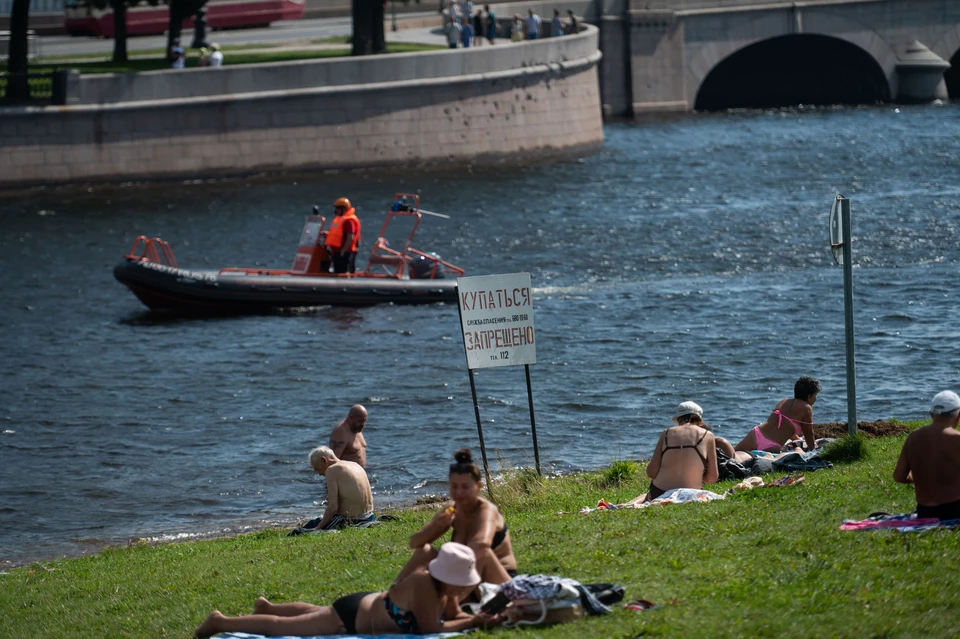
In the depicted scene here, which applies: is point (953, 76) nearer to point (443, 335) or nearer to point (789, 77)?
point (789, 77)

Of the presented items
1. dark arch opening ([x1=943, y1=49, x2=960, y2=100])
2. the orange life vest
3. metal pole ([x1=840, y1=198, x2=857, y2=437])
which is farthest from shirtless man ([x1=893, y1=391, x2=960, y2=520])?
dark arch opening ([x1=943, y1=49, x2=960, y2=100])

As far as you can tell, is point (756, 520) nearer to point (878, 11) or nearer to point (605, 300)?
point (605, 300)

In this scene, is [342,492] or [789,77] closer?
[342,492]

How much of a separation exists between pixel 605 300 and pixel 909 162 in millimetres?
20059

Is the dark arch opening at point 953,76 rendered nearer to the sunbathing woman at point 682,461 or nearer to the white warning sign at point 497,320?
the white warning sign at point 497,320

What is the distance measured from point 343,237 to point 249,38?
28977 millimetres

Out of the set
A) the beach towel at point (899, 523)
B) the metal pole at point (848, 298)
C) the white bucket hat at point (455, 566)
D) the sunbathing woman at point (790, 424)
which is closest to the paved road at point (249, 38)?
the sunbathing woman at point (790, 424)

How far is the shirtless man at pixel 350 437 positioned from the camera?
536 inches

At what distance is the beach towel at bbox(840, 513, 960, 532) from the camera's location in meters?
8.66

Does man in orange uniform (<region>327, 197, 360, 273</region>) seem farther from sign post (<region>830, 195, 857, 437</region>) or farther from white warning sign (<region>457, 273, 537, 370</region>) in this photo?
sign post (<region>830, 195, 857, 437</region>)

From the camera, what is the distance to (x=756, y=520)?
9.59 meters

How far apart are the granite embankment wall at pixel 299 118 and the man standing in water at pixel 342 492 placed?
96.0 ft

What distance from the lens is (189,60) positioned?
4525cm

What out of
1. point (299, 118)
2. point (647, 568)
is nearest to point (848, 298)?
point (647, 568)
